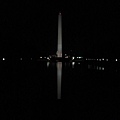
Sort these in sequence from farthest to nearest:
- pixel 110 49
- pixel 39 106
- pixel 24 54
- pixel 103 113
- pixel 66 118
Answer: pixel 24 54 < pixel 110 49 < pixel 39 106 < pixel 103 113 < pixel 66 118

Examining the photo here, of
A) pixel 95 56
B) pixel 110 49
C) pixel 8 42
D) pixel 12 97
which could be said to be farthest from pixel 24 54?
pixel 12 97

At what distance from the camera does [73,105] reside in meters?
7.47

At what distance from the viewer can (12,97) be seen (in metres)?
8.58

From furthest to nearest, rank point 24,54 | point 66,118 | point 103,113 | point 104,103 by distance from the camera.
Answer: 1. point 24,54
2. point 104,103
3. point 103,113
4. point 66,118

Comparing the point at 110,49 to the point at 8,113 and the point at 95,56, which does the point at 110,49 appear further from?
the point at 8,113

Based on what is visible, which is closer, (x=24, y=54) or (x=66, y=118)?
(x=66, y=118)

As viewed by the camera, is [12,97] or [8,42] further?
[8,42]

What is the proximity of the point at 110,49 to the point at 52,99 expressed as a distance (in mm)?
54002

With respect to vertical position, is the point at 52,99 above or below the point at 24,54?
below

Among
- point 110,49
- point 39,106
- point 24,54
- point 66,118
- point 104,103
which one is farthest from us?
point 24,54

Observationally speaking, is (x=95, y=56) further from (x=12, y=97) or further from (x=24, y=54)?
(x=12, y=97)

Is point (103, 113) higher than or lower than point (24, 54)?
lower

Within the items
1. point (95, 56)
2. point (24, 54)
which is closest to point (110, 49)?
point (95, 56)

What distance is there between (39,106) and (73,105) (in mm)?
1026
